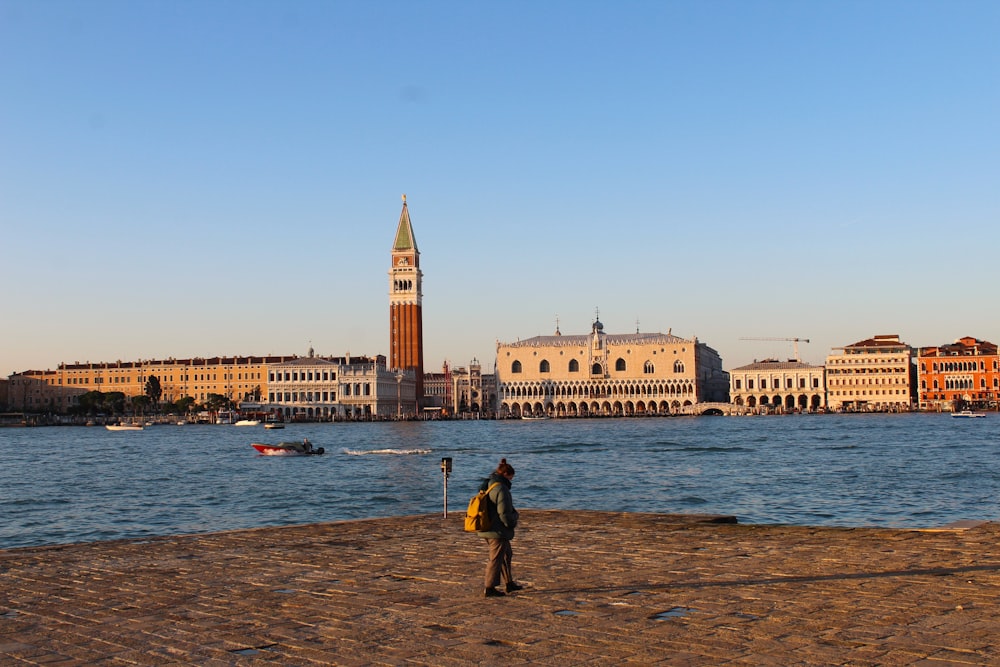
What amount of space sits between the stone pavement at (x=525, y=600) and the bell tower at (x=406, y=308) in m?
126

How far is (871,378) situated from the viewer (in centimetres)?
13850

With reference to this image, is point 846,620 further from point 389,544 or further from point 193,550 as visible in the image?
point 193,550

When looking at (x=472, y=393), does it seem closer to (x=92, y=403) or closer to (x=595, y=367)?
(x=595, y=367)

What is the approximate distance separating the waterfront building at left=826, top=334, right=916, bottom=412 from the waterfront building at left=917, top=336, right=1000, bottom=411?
2.67 m

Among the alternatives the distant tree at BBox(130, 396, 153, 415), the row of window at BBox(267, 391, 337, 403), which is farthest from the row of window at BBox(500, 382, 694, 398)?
the distant tree at BBox(130, 396, 153, 415)

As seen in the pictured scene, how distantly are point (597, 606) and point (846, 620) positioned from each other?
1877 millimetres

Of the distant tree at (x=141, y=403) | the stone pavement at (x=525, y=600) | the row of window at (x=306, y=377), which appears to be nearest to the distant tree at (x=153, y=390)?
the distant tree at (x=141, y=403)

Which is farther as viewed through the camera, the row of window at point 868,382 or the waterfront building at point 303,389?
the waterfront building at point 303,389

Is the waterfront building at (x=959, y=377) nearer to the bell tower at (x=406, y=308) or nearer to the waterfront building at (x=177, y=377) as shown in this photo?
the bell tower at (x=406, y=308)

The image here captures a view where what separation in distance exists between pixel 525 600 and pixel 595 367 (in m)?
140

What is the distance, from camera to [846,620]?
7688mm

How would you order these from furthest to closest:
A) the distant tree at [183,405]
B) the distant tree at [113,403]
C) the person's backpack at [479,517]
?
the distant tree at [183,405]
the distant tree at [113,403]
the person's backpack at [479,517]

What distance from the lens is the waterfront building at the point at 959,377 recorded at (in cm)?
13000

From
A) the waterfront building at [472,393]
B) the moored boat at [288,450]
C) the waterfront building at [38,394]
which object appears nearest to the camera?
the moored boat at [288,450]
